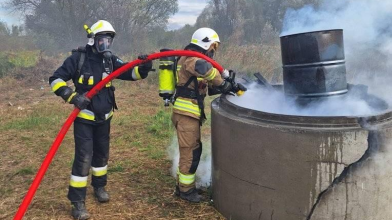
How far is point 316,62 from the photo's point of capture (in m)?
3.56

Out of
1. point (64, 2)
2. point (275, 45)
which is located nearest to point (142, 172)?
point (275, 45)

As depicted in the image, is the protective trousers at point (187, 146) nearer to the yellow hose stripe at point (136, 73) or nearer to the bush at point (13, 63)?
the yellow hose stripe at point (136, 73)

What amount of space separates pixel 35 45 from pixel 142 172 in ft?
82.6

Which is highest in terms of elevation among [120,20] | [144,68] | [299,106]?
[120,20]

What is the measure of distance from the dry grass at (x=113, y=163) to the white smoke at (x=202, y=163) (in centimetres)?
12

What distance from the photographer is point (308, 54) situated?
356 centimetres

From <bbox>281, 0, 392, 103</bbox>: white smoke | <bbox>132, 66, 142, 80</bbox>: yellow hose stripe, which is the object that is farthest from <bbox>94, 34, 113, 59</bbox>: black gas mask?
<bbox>281, 0, 392, 103</bbox>: white smoke

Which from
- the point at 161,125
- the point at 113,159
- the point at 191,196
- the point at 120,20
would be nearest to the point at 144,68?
the point at 191,196

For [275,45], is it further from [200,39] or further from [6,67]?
[6,67]

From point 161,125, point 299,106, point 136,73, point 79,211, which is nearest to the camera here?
point 299,106

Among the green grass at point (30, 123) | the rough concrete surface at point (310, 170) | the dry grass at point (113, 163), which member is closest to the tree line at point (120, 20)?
the dry grass at point (113, 163)

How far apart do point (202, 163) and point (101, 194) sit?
1599mm

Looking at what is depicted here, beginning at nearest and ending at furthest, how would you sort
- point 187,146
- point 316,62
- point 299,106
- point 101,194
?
point 316,62, point 299,106, point 187,146, point 101,194

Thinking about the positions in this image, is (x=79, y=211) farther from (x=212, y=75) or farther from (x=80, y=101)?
(x=212, y=75)
